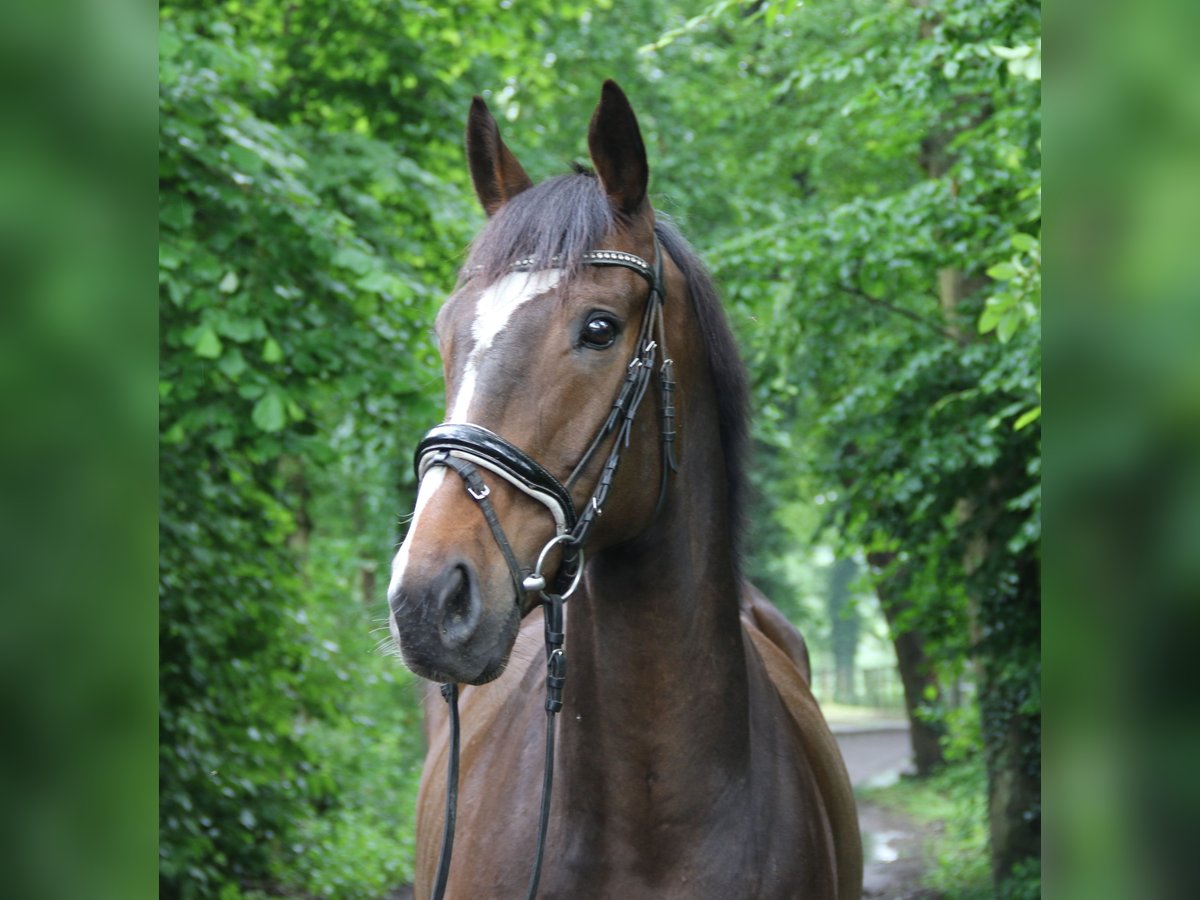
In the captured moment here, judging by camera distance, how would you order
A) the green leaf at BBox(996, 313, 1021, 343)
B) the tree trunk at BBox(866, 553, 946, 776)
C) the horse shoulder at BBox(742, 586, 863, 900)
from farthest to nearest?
the tree trunk at BBox(866, 553, 946, 776) < the green leaf at BBox(996, 313, 1021, 343) < the horse shoulder at BBox(742, 586, 863, 900)

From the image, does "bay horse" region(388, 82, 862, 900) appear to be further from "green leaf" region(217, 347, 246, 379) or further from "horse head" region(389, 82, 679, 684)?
"green leaf" region(217, 347, 246, 379)

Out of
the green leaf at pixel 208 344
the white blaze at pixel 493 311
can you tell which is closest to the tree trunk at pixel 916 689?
the green leaf at pixel 208 344

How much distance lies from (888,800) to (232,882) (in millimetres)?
10716

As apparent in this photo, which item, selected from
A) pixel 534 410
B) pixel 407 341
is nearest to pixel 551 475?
pixel 534 410

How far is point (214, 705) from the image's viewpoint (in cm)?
723

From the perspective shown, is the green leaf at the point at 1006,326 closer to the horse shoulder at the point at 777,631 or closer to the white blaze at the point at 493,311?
the horse shoulder at the point at 777,631

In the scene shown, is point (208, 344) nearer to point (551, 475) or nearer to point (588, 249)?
point (588, 249)

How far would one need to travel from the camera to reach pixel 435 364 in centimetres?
716

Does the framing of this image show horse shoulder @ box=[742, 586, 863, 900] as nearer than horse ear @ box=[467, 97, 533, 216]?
No

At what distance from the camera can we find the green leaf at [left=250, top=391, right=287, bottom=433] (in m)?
5.73

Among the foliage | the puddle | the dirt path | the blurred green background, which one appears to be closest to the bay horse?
the blurred green background

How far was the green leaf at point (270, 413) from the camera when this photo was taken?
5727 millimetres

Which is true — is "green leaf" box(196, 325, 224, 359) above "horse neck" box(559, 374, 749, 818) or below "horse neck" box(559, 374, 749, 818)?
above
